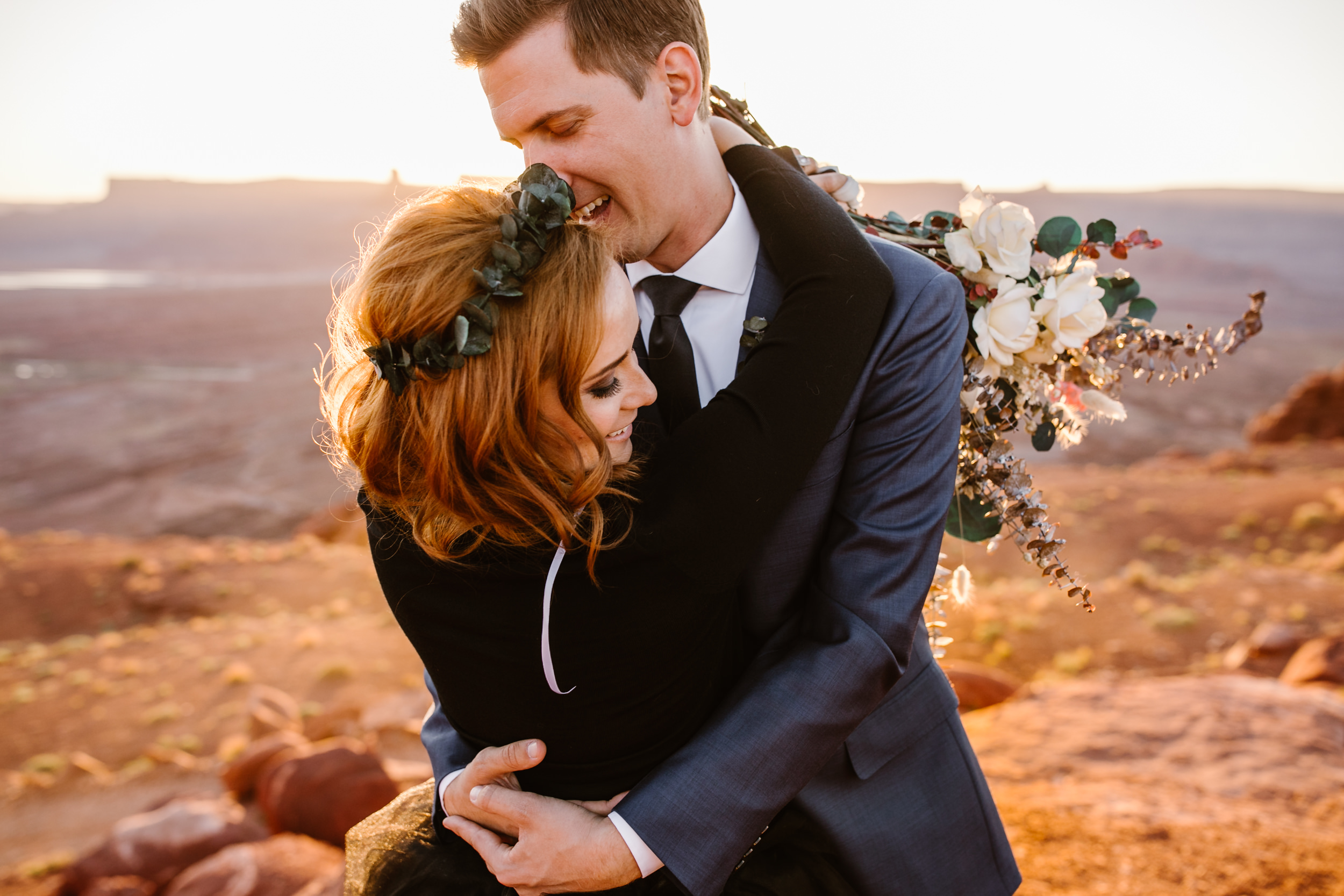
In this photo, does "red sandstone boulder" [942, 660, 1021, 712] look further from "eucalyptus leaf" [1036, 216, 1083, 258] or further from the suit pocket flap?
"eucalyptus leaf" [1036, 216, 1083, 258]

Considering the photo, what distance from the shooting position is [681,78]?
1.98 m

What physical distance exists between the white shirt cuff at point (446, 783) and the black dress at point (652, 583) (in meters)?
0.10

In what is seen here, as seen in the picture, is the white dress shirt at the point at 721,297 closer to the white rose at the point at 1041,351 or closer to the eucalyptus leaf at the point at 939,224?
the eucalyptus leaf at the point at 939,224

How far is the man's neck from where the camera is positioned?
6.68 ft

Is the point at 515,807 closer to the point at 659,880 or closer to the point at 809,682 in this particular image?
the point at 659,880

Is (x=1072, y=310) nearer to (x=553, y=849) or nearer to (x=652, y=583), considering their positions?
(x=652, y=583)

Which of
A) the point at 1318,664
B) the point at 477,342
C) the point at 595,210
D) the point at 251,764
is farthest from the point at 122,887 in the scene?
the point at 1318,664

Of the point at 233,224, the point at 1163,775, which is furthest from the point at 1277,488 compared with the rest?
the point at 233,224

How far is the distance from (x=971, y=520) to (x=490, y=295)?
1421mm

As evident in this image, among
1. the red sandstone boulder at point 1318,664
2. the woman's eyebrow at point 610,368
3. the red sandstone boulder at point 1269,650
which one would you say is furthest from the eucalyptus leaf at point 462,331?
the red sandstone boulder at point 1269,650

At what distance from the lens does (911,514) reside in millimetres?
1692

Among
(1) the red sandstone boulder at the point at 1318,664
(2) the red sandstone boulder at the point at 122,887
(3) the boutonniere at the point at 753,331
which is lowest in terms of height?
(2) the red sandstone boulder at the point at 122,887

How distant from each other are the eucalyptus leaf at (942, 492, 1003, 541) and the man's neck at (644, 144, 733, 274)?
93 centimetres

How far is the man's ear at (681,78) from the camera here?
1935 mm
